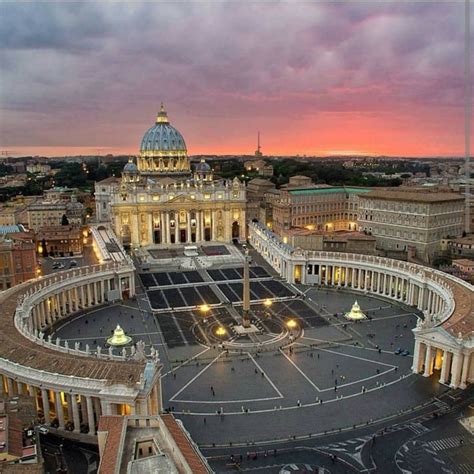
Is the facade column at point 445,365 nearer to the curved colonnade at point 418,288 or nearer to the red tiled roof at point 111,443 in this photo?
the curved colonnade at point 418,288

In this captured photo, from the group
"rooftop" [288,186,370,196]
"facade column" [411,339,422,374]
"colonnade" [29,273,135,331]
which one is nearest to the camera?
"facade column" [411,339,422,374]

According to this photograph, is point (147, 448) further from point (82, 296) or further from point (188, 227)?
point (188, 227)

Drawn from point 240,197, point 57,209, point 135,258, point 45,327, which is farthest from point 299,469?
point 57,209

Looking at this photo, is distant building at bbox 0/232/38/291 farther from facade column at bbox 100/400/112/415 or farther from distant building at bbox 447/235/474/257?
distant building at bbox 447/235/474/257

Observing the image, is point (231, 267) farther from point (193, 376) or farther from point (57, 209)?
point (57, 209)

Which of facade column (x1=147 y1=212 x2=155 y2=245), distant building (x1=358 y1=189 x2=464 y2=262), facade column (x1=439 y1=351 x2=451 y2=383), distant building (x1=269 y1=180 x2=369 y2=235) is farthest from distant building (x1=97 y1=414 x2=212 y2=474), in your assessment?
distant building (x1=269 y1=180 x2=369 y2=235)

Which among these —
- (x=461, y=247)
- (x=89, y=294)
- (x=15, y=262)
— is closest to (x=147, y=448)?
(x=89, y=294)

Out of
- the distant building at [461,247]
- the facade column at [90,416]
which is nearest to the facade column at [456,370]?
the facade column at [90,416]
